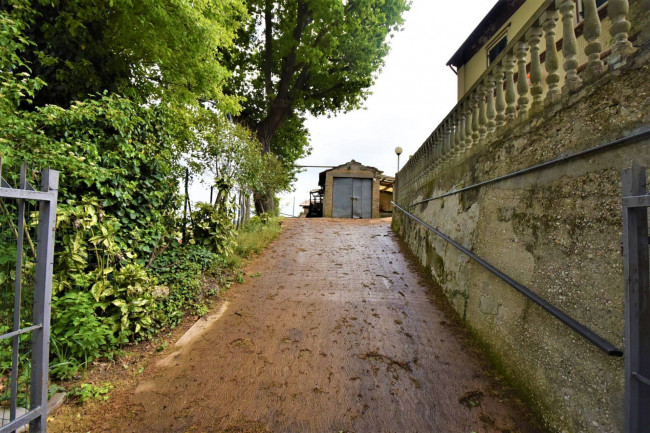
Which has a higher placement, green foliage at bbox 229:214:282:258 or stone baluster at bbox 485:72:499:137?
stone baluster at bbox 485:72:499:137

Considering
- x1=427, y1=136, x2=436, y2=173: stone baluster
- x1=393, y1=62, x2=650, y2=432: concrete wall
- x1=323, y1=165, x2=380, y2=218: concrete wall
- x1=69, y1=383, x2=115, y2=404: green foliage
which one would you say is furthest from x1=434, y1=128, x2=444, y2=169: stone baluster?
x1=323, y1=165, x2=380, y2=218: concrete wall

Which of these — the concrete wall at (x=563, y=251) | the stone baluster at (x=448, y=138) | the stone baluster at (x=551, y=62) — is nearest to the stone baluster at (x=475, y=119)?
the concrete wall at (x=563, y=251)

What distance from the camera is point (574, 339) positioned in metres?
1.90

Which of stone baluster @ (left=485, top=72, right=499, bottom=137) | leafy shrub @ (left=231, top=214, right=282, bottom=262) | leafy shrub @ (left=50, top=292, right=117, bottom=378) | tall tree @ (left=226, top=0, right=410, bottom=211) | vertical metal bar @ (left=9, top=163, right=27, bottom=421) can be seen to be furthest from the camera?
tall tree @ (left=226, top=0, right=410, bottom=211)

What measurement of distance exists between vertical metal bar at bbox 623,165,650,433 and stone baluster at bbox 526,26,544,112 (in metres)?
1.55

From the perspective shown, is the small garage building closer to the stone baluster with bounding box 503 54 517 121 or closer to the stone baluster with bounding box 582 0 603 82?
the stone baluster with bounding box 503 54 517 121

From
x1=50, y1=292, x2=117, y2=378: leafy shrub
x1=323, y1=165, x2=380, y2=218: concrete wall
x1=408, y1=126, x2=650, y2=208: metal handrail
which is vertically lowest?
x1=50, y1=292, x2=117, y2=378: leafy shrub

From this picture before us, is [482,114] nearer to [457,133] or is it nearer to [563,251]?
[457,133]

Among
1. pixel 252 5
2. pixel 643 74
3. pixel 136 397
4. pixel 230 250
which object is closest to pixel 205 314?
pixel 136 397

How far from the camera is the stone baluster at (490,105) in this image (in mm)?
3439

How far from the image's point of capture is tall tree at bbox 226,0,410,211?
1088 cm

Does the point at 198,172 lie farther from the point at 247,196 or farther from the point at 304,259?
the point at 304,259

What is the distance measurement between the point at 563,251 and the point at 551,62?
1546 mm

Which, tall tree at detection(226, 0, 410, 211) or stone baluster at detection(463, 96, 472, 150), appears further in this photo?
tall tree at detection(226, 0, 410, 211)
